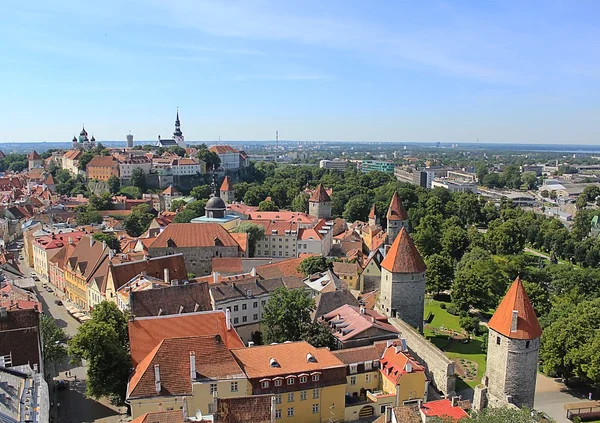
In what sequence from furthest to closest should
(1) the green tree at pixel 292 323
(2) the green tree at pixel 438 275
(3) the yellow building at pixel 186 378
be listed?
1. (2) the green tree at pixel 438 275
2. (1) the green tree at pixel 292 323
3. (3) the yellow building at pixel 186 378

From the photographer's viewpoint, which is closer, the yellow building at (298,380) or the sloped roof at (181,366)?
the sloped roof at (181,366)

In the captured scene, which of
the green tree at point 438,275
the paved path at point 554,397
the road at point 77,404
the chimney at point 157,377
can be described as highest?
the chimney at point 157,377

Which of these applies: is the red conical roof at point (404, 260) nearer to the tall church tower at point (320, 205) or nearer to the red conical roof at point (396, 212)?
the red conical roof at point (396, 212)

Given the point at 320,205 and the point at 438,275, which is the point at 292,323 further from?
Result: the point at 320,205

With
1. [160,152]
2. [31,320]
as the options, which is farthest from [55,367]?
[160,152]

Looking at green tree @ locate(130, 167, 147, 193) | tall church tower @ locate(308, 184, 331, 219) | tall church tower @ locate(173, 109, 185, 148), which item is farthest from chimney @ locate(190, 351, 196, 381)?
tall church tower @ locate(173, 109, 185, 148)

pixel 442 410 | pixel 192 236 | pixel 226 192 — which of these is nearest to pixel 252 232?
pixel 192 236

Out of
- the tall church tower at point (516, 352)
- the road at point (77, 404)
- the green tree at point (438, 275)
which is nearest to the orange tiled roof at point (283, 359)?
the road at point (77, 404)
